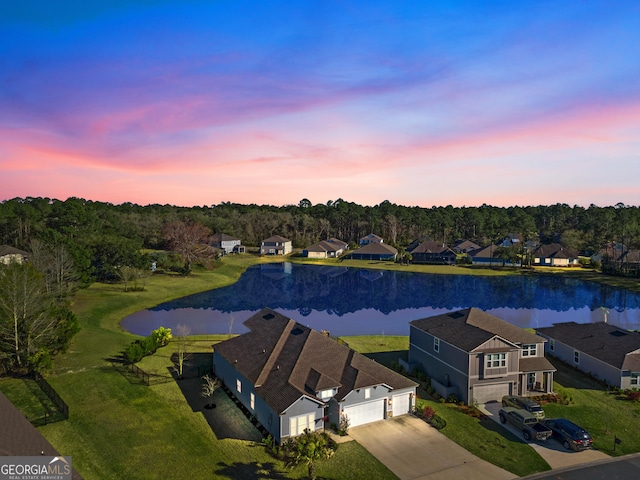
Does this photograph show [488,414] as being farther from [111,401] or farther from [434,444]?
[111,401]

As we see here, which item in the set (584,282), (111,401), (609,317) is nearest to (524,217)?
(584,282)

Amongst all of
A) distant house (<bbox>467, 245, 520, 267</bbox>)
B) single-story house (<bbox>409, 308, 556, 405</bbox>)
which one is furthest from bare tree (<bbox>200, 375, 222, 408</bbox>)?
distant house (<bbox>467, 245, 520, 267</bbox>)

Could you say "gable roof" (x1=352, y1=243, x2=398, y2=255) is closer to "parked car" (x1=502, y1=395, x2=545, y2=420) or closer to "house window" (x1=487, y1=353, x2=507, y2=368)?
"house window" (x1=487, y1=353, x2=507, y2=368)

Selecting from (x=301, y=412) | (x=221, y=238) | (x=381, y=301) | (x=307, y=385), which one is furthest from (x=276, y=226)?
(x=301, y=412)

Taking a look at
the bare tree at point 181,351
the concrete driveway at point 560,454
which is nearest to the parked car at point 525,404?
the concrete driveway at point 560,454

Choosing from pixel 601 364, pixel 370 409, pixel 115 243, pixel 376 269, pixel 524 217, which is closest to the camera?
pixel 370 409

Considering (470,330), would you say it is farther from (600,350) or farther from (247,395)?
(247,395)
